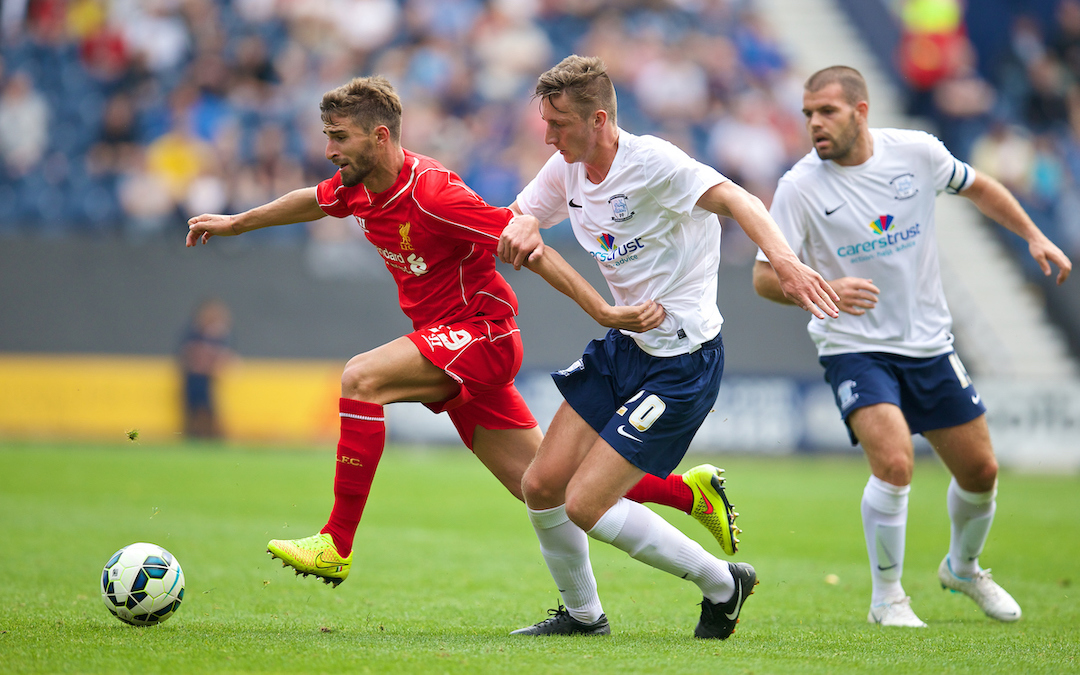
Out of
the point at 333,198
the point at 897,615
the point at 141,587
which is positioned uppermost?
the point at 333,198

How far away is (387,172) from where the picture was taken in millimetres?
5395

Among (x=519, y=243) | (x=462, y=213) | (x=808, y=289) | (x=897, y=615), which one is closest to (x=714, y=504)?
(x=897, y=615)

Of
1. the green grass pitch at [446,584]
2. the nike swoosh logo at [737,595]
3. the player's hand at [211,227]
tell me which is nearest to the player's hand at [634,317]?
the nike swoosh logo at [737,595]

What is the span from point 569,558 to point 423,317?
1417 millimetres

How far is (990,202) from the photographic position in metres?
6.19

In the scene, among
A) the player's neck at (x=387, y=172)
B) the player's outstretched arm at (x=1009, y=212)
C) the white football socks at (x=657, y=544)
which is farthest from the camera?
the player's outstretched arm at (x=1009, y=212)

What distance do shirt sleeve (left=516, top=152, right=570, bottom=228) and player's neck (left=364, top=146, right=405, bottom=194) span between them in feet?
2.00

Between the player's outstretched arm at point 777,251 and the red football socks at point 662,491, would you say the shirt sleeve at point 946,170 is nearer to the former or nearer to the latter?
the player's outstretched arm at point 777,251

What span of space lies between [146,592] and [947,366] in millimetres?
4299

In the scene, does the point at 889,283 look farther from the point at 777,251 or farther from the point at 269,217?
the point at 269,217

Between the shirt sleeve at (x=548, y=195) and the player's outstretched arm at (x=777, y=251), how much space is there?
0.76m

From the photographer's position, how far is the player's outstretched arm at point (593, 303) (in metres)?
4.90

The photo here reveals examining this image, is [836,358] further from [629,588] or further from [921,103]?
[921,103]

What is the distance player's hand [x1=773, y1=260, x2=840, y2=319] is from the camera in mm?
4461
